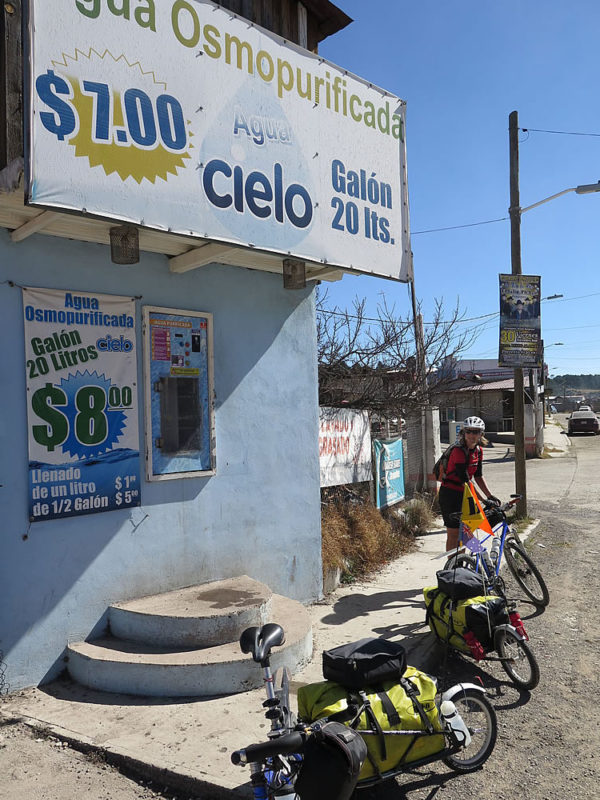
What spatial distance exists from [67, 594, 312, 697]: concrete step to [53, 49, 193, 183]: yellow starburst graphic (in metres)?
3.40

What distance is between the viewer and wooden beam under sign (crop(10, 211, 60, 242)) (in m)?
4.52

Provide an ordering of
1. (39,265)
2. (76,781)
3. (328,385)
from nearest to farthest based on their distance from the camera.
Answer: (76,781)
(39,265)
(328,385)

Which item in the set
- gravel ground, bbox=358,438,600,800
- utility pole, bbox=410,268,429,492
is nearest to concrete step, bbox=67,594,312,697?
gravel ground, bbox=358,438,600,800

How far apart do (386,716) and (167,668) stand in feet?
6.07

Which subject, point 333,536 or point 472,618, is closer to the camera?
point 472,618

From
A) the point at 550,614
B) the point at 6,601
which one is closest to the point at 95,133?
the point at 6,601

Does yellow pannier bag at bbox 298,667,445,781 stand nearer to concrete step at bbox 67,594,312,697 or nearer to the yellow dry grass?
concrete step at bbox 67,594,312,697

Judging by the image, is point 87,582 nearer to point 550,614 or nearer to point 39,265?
point 39,265

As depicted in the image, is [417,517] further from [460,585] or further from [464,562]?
[460,585]

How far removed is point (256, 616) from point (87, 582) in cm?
135

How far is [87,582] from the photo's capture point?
5168 millimetres

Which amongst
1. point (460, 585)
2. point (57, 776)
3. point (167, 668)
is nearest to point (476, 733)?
point (460, 585)

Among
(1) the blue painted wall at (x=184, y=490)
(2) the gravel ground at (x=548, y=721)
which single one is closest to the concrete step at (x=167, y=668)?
(1) the blue painted wall at (x=184, y=490)

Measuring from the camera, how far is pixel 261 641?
117 inches
